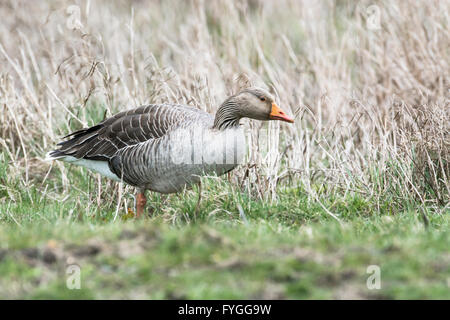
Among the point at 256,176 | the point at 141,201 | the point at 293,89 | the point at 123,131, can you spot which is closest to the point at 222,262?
the point at 256,176

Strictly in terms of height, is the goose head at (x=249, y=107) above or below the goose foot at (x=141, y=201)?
above

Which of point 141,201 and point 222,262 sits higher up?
point 141,201

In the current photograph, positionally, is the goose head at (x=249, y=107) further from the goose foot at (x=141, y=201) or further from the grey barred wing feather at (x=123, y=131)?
the goose foot at (x=141, y=201)

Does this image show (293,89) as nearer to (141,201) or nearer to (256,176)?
(256,176)

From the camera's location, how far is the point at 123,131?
25.4 ft

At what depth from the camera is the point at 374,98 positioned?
33.8 ft

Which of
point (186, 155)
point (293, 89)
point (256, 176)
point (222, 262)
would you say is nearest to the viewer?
point (222, 262)

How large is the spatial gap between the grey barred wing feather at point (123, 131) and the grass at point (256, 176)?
1.50ft

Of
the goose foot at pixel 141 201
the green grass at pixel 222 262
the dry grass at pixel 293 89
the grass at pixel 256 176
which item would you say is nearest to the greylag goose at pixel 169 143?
the goose foot at pixel 141 201

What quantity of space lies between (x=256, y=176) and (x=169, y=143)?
1.10m

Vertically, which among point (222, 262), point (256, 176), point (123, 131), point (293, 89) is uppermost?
point (293, 89)

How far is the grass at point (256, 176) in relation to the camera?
4535mm
